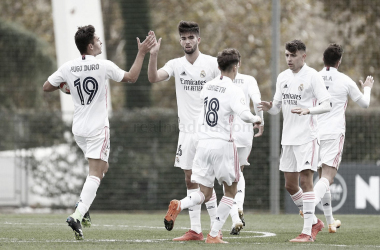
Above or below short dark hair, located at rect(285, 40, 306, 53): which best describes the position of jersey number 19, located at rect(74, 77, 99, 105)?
below

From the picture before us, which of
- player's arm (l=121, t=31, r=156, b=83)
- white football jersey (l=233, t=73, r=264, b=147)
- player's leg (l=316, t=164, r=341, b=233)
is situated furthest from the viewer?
white football jersey (l=233, t=73, r=264, b=147)

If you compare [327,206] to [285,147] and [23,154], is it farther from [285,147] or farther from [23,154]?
[23,154]

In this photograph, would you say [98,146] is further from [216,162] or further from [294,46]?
[294,46]

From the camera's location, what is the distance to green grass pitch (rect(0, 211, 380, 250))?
22.2 feet

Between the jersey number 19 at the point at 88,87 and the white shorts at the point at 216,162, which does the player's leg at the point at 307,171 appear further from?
Result: the jersey number 19 at the point at 88,87

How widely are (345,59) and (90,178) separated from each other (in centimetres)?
965

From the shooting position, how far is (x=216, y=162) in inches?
271

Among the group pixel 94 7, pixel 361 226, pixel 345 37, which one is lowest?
pixel 361 226

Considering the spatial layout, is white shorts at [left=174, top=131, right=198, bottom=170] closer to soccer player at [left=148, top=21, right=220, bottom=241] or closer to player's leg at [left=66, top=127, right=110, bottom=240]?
soccer player at [left=148, top=21, right=220, bottom=241]

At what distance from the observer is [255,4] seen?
22.7 m

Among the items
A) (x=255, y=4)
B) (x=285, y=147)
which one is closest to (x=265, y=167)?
(x=285, y=147)

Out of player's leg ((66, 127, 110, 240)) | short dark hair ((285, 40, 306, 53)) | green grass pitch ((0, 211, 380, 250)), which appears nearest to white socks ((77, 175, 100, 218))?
player's leg ((66, 127, 110, 240))

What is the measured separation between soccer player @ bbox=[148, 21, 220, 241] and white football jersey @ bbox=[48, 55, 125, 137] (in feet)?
1.94

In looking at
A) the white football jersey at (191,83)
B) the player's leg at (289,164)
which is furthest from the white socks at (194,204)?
the player's leg at (289,164)
